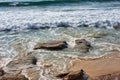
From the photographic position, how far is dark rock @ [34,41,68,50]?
8609 millimetres

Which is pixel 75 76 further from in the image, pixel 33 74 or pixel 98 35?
pixel 98 35

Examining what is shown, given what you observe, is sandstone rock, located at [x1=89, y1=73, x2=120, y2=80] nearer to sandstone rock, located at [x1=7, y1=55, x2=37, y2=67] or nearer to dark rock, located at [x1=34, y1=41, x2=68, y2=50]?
sandstone rock, located at [x1=7, y1=55, x2=37, y2=67]

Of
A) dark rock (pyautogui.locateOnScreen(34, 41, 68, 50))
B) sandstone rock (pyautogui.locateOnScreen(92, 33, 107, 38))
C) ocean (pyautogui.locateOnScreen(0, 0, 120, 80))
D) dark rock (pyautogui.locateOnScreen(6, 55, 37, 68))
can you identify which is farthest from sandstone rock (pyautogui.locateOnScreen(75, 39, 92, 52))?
dark rock (pyautogui.locateOnScreen(6, 55, 37, 68))

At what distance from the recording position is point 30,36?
10.3m

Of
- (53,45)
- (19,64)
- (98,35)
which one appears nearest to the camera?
(19,64)

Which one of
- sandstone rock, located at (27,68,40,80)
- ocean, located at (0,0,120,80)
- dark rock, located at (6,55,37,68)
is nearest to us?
sandstone rock, located at (27,68,40,80)

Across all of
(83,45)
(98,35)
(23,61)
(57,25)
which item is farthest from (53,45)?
(57,25)

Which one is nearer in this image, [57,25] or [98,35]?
[98,35]

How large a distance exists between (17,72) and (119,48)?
354 centimetres

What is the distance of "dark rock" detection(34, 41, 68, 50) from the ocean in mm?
217

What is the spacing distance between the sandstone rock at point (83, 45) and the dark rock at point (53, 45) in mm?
410

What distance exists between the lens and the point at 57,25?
39.5 ft

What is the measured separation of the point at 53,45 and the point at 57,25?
135 inches

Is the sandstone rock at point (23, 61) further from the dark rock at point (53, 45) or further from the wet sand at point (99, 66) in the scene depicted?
the wet sand at point (99, 66)
